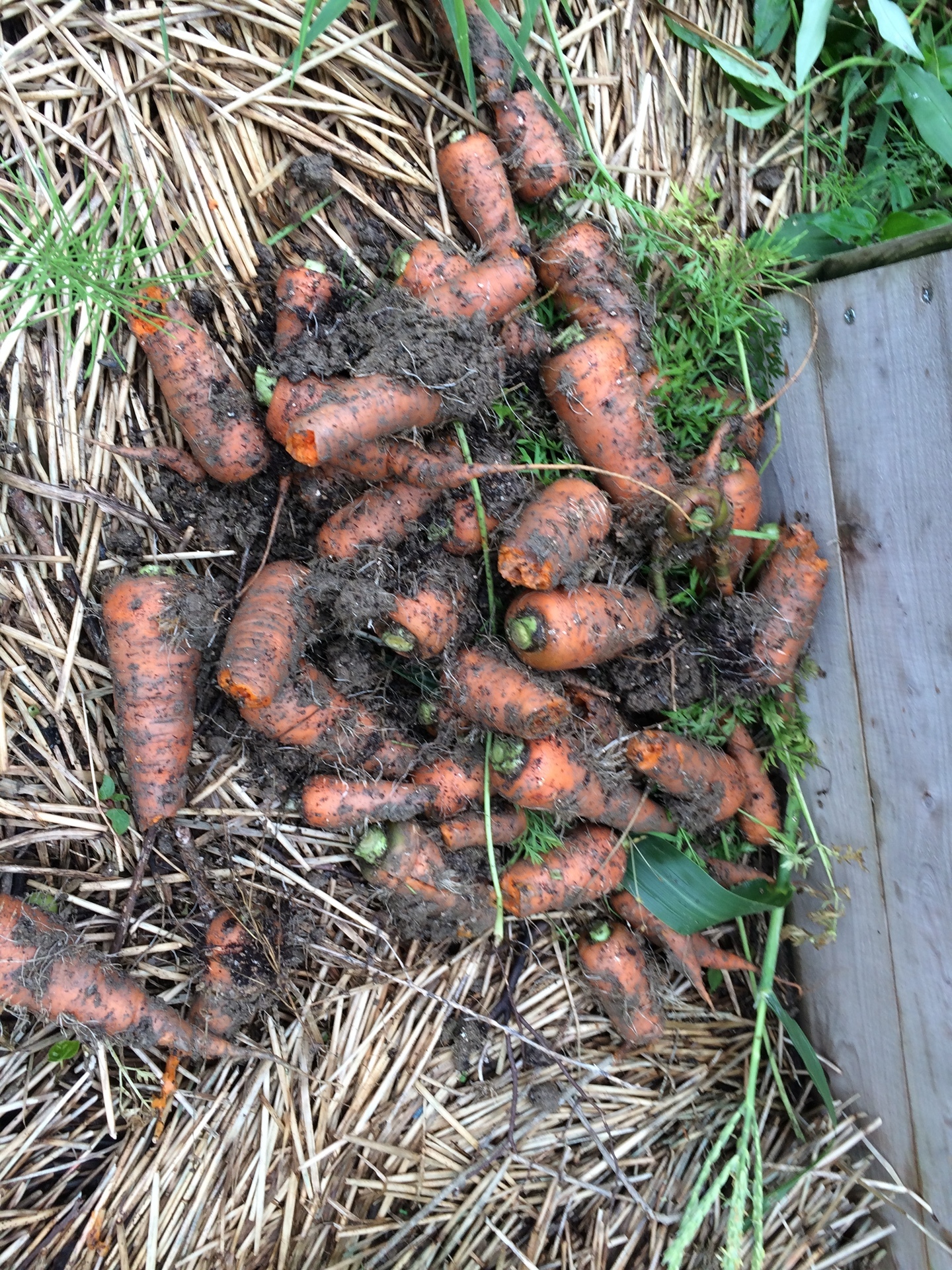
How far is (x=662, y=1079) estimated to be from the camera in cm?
185

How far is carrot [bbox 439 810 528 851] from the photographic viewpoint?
1646 mm

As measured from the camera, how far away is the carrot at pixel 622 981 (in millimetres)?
1766

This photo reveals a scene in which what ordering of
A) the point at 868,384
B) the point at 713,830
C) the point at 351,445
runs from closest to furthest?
the point at 351,445, the point at 868,384, the point at 713,830

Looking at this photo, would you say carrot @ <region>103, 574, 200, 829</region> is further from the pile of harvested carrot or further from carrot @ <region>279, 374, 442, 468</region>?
carrot @ <region>279, 374, 442, 468</region>

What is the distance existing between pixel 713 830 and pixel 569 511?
0.84m

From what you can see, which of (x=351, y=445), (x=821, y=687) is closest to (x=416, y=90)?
(x=351, y=445)

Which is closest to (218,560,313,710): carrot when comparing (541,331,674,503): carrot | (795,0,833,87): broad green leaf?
(541,331,674,503): carrot

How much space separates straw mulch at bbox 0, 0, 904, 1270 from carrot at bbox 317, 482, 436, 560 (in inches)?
6.4

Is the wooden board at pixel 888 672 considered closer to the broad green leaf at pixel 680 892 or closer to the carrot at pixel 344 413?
the broad green leaf at pixel 680 892

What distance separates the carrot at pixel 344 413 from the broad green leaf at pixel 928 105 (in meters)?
1.26

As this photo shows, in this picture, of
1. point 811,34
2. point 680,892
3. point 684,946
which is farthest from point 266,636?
point 811,34

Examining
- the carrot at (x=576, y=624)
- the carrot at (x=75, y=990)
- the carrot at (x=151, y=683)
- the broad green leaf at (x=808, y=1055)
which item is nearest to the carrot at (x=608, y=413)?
the carrot at (x=576, y=624)

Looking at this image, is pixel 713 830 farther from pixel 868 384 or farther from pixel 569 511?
pixel 868 384

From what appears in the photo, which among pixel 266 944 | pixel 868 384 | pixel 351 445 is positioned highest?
pixel 351 445
